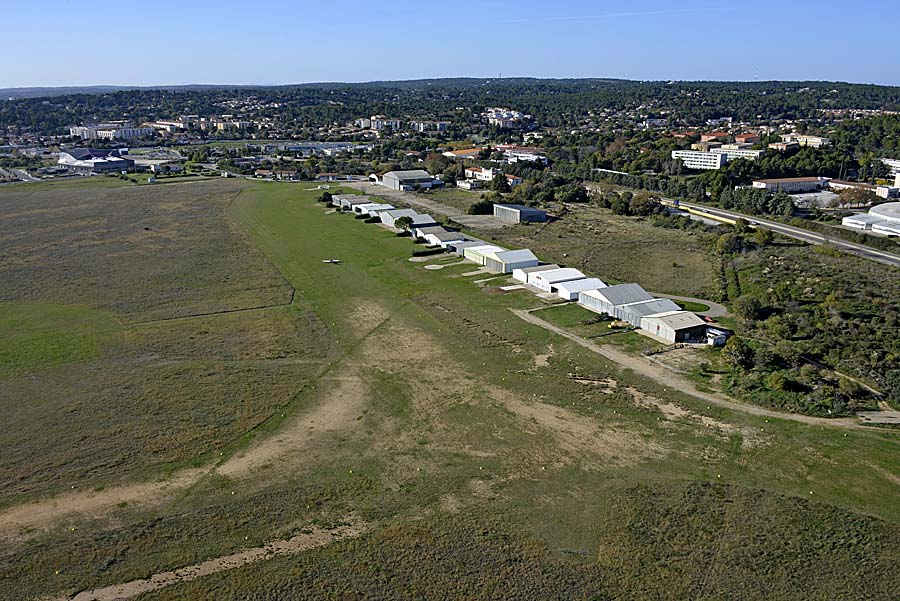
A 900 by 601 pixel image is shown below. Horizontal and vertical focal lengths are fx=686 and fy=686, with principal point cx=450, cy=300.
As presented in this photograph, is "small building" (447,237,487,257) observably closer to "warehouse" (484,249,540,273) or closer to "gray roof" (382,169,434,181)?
"warehouse" (484,249,540,273)

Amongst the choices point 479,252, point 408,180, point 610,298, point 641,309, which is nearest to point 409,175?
point 408,180

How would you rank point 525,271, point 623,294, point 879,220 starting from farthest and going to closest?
1. point 879,220
2. point 525,271
3. point 623,294

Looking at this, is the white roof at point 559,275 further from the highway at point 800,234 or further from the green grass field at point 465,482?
the highway at point 800,234

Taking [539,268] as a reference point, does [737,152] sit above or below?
above

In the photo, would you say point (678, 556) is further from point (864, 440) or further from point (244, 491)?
point (244, 491)

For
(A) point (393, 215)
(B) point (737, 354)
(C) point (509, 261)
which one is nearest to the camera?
(B) point (737, 354)

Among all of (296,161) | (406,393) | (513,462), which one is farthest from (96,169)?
(513,462)

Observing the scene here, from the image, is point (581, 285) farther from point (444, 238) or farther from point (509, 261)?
point (444, 238)
